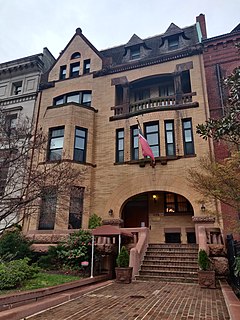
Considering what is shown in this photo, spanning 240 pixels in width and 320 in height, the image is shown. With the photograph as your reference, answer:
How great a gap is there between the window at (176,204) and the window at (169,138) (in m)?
3.00

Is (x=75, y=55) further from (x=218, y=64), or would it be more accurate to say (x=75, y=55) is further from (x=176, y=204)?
(x=176, y=204)

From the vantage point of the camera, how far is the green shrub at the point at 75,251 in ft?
37.0

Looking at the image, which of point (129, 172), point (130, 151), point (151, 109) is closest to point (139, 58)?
point (151, 109)

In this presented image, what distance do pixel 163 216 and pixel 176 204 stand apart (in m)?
1.19

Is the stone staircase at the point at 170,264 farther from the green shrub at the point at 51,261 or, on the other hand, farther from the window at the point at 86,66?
the window at the point at 86,66

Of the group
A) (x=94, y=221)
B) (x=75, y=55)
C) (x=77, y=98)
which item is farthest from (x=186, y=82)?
(x=94, y=221)

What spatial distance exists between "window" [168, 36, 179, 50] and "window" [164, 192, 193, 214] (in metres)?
11.9

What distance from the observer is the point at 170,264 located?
11.6 meters

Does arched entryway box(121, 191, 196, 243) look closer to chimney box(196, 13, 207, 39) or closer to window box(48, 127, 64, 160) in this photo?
window box(48, 127, 64, 160)

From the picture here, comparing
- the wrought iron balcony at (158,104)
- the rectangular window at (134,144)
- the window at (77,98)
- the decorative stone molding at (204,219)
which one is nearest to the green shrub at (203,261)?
the decorative stone molding at (204,219)

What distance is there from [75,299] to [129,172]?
9.96 meters

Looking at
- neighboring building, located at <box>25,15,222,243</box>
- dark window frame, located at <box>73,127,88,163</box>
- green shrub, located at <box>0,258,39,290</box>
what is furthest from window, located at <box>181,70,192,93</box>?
green shrub, located at <box>0,258,39,290</box>

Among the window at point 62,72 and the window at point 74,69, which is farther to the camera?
the window at point 62,72

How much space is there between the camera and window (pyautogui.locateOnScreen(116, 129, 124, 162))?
17.9 metres
